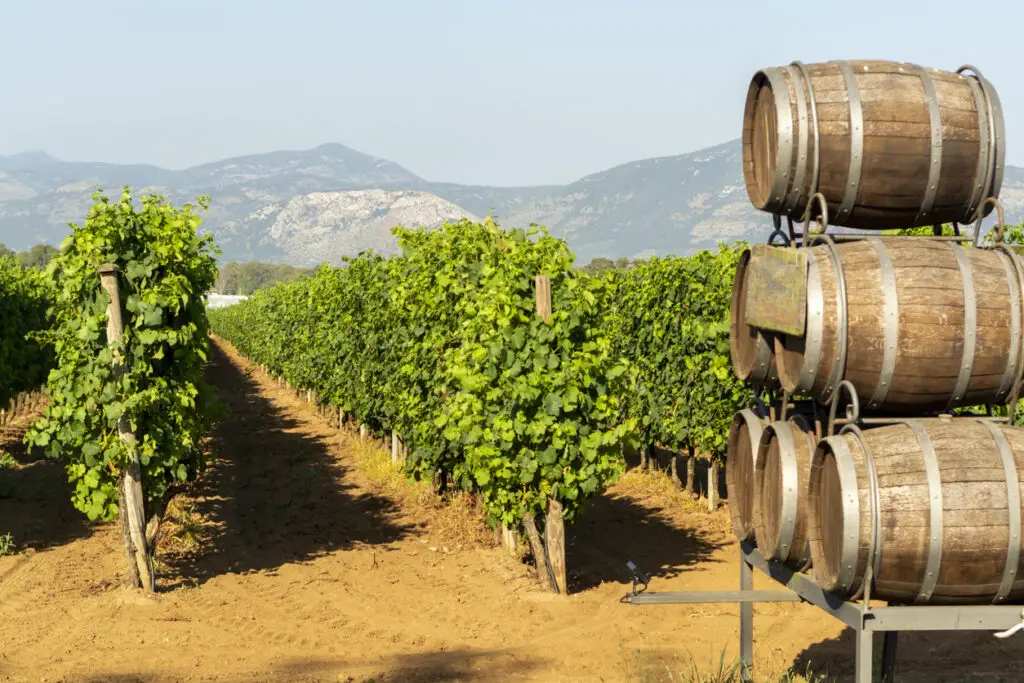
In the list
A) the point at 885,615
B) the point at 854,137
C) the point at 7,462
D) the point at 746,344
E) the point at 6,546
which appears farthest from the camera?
the point at 7,462

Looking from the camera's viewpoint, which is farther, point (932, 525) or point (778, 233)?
point (778, 233)

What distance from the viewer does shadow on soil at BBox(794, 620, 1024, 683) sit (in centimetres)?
736

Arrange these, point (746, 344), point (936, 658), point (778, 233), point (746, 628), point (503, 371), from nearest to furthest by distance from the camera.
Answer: point (778, 233) < point (746, 344) < point (746, 628) < point (936, 658) < point (503, 371)

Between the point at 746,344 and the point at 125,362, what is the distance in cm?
623

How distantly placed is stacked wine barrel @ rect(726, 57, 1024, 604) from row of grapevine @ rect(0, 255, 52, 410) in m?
14.2

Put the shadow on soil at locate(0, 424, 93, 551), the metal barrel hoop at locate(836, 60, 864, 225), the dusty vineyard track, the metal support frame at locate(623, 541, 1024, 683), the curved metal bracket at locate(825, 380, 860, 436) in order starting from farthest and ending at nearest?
the shadow on soil at locate(0, 424, 93, 551) → the dusty vineyard track → the metal barrel hoop at locate(836, 60, 864, 225) → the curved metal bracket at locate(825, 380, 860, 436) → the metal support frame at locate(623, 541, 1024, 683)

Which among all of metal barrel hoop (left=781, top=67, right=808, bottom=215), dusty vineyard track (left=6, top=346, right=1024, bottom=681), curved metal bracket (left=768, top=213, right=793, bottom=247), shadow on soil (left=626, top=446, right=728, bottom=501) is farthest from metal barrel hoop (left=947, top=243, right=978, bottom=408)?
shadow on soil (left=626, top=446, right=728, bottom=501)

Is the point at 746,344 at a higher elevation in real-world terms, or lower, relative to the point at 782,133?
lower

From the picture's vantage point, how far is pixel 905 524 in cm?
491

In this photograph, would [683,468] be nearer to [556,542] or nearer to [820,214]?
[556,542]

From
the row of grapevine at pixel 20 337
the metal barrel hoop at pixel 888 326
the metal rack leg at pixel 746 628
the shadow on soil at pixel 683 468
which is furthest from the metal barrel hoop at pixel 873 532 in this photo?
the row of grapevine at pixel 20 337

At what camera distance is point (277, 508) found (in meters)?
14.1

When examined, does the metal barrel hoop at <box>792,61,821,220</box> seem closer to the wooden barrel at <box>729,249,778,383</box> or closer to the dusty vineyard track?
the wooden barrel at <box>729,249,778,383</box>

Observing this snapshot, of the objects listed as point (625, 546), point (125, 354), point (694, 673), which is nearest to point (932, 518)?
point (694, 673)
